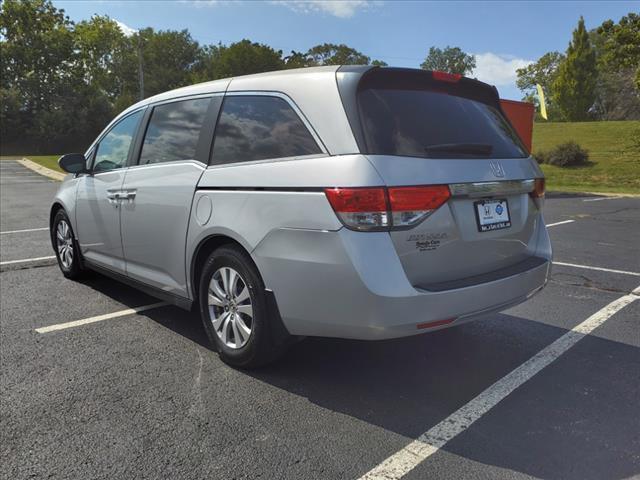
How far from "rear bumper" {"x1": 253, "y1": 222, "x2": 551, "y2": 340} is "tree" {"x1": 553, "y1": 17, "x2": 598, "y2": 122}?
56.3m

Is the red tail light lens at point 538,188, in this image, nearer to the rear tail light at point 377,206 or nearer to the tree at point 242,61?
the rear tail light at point 377,206

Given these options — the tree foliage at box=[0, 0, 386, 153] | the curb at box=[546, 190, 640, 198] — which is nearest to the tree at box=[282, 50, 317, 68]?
the tree foliage at box=[0, 0, 386, 153]

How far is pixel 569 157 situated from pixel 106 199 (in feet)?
98.4

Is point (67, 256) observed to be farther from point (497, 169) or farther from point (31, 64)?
point (31, 64)

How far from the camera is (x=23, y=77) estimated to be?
56031mm

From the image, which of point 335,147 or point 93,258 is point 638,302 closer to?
point 335,147

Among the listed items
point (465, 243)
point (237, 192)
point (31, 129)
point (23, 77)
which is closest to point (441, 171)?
point (465, 243)

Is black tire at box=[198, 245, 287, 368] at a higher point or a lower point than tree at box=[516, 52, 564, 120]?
lower

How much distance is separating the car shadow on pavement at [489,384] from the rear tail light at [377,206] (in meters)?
1.04

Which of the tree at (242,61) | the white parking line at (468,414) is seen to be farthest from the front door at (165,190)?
the tree at (242,61)

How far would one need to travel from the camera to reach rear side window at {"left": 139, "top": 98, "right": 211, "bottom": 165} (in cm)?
377

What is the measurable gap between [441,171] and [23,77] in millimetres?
64451

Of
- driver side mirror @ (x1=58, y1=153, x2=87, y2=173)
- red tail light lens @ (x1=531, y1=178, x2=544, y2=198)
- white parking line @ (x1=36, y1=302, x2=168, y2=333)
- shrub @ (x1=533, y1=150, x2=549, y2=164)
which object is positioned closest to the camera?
red tail light lens @ (x1=531, y1=178, x2=544, y2=198)

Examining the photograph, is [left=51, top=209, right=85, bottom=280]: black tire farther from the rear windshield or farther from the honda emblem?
the honda emblem
